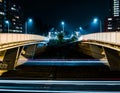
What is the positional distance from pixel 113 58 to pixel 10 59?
53.8 ft

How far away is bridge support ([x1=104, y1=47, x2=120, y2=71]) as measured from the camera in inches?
2072

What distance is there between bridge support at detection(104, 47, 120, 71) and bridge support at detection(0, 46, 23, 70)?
47.5 ft

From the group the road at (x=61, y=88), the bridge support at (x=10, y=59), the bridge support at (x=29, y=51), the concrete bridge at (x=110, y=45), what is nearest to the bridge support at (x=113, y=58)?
the concrete bridge at (x=110, y=45)

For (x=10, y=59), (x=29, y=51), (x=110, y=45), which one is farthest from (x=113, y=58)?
(x=29, y=51)

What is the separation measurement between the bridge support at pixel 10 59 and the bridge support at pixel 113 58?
47.5ft

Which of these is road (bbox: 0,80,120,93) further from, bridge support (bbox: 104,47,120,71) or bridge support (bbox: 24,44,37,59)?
bridge support (bbox: 24,44,37,59)

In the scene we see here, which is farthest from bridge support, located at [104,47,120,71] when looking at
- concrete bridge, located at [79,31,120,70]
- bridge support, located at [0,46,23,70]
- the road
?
the road

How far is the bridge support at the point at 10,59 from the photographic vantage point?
53.6 metres

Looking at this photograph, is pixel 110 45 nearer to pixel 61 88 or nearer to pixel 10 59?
pixel 61 88

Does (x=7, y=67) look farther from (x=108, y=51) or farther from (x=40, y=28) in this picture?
(x=40, y=28)

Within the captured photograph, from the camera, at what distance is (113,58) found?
53.0 metres

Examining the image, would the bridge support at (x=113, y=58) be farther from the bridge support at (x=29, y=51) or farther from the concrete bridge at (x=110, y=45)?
the bridge support at (x=29, y=51)

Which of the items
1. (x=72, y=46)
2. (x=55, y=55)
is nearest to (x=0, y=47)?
(x=55, y=55)

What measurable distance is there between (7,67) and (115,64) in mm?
17505
